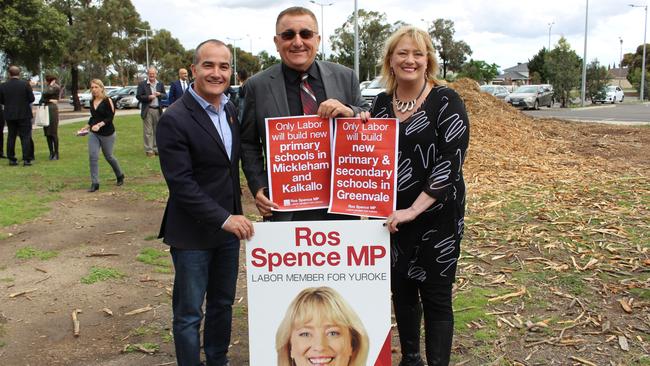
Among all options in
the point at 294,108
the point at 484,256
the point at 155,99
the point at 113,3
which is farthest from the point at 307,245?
the point at 113,3

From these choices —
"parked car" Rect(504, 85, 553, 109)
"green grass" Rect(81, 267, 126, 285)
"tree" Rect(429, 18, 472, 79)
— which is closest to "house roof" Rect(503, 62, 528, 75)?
"tree" Rect(429, 18, 472, 79)

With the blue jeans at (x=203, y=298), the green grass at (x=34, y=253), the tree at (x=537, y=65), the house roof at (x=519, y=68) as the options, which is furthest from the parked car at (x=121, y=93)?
the house roof at (x=519, y=68)

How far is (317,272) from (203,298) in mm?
754

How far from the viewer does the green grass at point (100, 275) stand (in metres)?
5.39

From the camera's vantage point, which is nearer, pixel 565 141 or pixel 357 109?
pixel 357 109

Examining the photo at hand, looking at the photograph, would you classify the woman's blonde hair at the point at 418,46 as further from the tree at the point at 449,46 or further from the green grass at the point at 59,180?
the tree at the point at 449,46

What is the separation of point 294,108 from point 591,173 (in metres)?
8.37

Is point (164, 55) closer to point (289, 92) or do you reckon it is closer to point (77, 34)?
point (77, 34)

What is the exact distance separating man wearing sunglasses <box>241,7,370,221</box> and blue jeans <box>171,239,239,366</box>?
1.39 ft

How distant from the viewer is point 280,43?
10.1 ft

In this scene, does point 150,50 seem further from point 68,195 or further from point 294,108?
point 294,108

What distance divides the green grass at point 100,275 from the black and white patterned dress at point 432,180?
3329 millimetres

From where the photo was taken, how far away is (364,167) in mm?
3014

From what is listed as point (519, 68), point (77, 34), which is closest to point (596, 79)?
point (77, 34)
